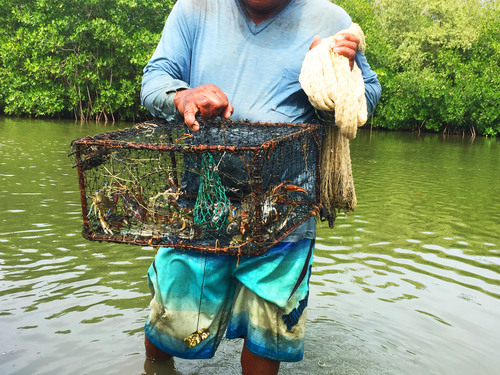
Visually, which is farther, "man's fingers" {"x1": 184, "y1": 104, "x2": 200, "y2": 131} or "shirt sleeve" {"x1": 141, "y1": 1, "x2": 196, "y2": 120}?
"shirt sleeve" {"x1": 141, "y1": 1, "x2": 196, "y2": 120}

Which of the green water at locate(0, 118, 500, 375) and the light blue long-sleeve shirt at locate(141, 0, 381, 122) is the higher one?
the light blue long-sleeve shirt at locate(141, 0, 381, 122)

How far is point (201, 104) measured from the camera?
2393mm

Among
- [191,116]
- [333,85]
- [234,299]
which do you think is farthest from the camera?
[234,299]

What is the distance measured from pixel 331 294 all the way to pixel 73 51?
86.8 ft

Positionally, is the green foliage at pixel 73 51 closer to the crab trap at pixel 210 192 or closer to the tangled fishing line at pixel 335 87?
the crab trap at pixel 210 192

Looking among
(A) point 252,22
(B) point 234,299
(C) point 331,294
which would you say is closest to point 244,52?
(A) point 252,22

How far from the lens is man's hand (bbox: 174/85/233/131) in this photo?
7.83 ft

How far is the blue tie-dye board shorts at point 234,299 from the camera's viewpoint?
2.67 m

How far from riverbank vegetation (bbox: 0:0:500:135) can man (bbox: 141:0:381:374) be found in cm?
2592

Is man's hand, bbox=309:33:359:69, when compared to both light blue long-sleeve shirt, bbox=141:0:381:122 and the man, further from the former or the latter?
light blue long-sleeve shirt, bbox=141:0:381:122

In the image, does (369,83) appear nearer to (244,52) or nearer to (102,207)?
(244,52)

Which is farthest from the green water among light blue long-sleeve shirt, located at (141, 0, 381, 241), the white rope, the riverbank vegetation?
the riverbank vegetation

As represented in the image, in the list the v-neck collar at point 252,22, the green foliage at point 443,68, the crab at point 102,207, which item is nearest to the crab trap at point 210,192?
the crab at point 102,207

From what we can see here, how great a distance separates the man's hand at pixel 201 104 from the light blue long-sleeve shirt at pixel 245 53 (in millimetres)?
263
